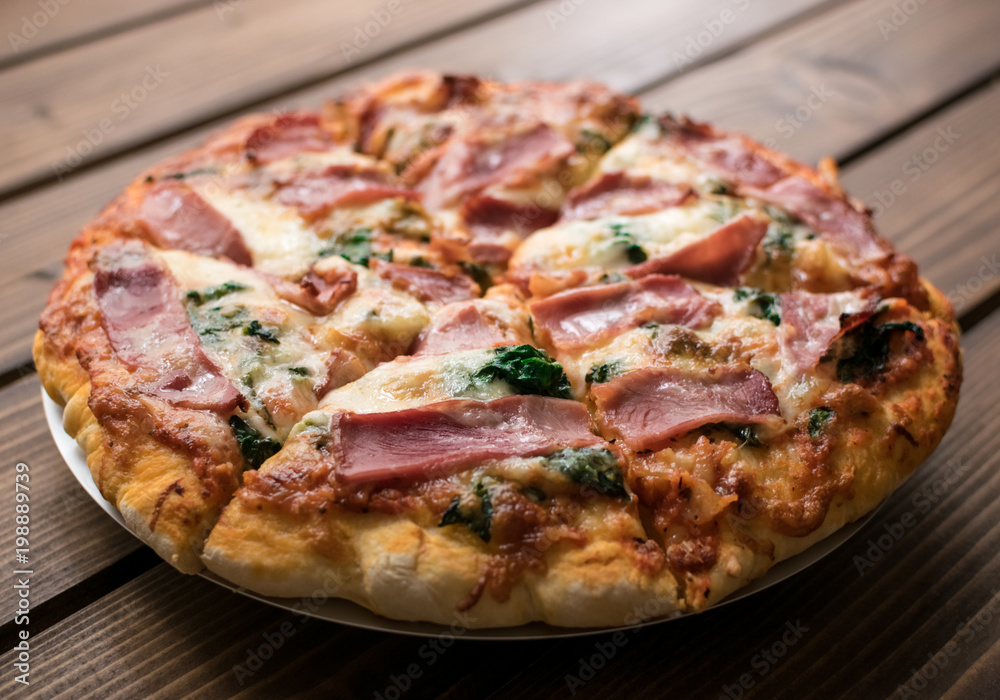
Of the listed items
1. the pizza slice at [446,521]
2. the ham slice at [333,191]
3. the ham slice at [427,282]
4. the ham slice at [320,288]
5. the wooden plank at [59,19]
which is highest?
the wooden plank at [59,19]

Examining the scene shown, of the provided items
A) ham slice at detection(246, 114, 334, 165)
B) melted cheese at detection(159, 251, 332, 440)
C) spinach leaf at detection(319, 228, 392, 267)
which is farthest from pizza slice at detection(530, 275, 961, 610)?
ham slice at detection(246, 114, 334, 165)

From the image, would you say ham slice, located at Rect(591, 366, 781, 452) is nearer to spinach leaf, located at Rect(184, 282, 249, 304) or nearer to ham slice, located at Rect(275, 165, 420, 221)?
spinach leaf, located at Rect(184, 282, 249, 304)

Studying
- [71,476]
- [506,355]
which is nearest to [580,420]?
[506,355]

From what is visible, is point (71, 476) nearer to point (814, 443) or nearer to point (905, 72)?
point (814, 443)

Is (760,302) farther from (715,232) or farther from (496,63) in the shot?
(496,63)

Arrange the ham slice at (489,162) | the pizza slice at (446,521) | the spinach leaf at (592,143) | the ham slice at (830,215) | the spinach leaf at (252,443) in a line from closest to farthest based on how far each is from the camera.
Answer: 1. the pizza slice at (446,521)
2. the spinach leaf at (252,443)
3. the ham slice at (830,215)
4. the ham slice at (489,162)
5. the spinach leaf at (592,143)

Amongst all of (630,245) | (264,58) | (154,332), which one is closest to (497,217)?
(630,245)

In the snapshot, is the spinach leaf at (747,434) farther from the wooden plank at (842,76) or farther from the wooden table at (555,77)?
the wooden plank at (842,76)

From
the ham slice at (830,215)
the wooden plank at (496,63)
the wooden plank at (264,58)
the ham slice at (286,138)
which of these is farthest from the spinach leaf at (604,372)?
the wooden plank at (264,58)
